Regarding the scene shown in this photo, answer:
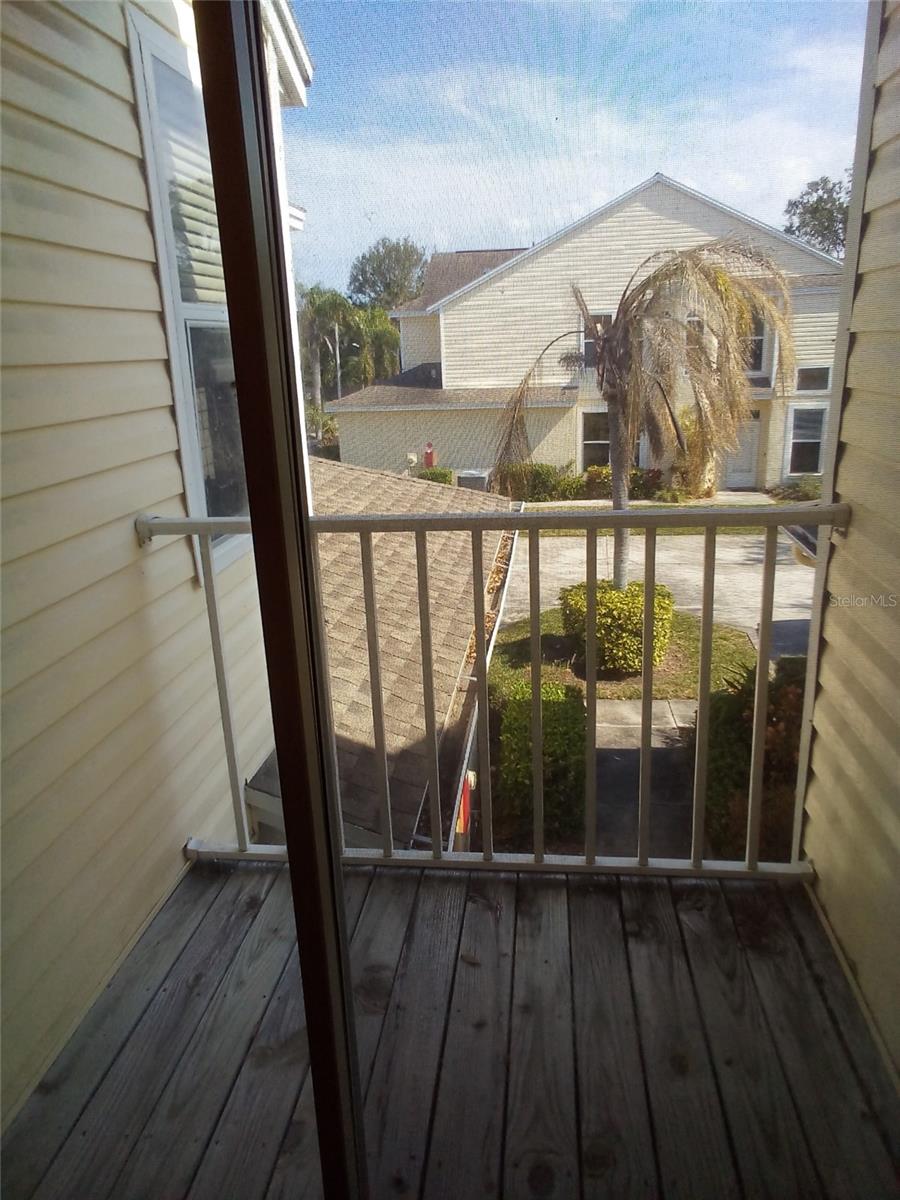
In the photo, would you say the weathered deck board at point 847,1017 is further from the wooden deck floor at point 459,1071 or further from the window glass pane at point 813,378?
the window glass pane at point 813,378

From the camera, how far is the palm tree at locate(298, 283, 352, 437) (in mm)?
907

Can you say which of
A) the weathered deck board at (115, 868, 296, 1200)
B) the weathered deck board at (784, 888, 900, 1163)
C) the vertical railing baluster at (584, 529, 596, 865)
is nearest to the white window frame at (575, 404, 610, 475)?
the vertical railing baluster at (584, 529, 596, 865)

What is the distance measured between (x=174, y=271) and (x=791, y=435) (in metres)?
0.83

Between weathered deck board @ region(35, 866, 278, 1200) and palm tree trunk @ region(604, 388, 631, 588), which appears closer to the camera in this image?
palm tree trunk @ region(604, 388, 631, 588)

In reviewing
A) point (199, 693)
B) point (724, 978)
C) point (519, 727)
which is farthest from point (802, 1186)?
point (199, 693)

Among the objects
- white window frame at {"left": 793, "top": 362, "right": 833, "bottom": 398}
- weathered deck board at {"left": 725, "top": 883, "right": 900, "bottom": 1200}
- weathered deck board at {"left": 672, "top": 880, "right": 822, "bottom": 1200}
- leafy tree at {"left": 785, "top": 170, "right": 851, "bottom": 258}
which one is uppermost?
leafy tree at {"left": 785, "top": 170, "right": 851, "bottom": 258}

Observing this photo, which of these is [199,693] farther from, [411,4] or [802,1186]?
[802,1186]

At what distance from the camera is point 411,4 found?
86cm

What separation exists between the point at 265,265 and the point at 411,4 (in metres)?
0.36

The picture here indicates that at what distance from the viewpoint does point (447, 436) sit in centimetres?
102

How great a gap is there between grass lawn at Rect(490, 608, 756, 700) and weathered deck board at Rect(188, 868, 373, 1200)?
17.5 inches

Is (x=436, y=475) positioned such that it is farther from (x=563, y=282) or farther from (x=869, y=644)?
(x=869, y=644)

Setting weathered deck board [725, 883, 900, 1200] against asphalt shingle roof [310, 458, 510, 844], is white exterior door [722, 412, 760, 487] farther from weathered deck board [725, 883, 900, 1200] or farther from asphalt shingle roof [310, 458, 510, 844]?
weathered deck board [725, 883, 900, 1200]

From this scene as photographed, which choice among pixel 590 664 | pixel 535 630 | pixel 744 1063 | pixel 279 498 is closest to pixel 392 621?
pixel 535 630
